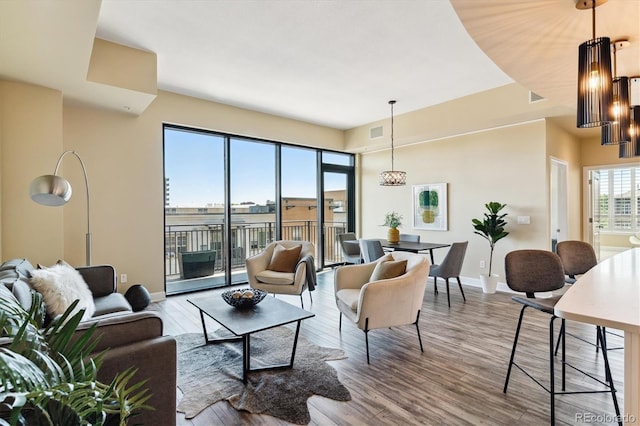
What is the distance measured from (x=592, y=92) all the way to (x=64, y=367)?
8.56 ft

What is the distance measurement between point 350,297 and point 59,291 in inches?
93.3

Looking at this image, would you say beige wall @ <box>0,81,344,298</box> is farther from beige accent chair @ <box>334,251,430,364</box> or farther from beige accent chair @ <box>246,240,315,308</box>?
beige accent chair @ <box>334,251,430,364</box>

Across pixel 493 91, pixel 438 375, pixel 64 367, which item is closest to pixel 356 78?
pixel 493 91

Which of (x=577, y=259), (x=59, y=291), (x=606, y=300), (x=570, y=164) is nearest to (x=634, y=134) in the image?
(x=577, y=259)

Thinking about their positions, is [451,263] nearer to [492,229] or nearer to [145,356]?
[492,229]

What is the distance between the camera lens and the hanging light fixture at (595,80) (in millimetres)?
1708

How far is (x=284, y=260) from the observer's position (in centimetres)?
439

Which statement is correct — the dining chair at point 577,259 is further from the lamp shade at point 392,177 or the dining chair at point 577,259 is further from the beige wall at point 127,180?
the beige wall at point 127,180

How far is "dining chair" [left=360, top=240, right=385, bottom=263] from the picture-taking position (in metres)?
4.79

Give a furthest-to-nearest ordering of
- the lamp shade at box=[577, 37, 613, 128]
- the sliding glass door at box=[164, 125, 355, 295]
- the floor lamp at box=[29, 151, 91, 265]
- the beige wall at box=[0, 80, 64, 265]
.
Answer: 1. the sliding glass door at box=[164, 125, 355, 295]
2. the beige wall at box=[0, 80, 64, 265]
3. the floor lamp at box=[29, 151, 91, 265]
4. the lamp shade at box=[577, 37, 613, 128]

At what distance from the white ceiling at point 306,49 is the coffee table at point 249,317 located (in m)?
2.59

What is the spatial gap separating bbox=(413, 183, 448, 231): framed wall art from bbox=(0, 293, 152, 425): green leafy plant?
5693 mm

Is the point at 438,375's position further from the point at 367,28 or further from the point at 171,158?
the point at 171,158

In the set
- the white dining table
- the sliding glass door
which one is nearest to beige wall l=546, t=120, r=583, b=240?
the white dining table
